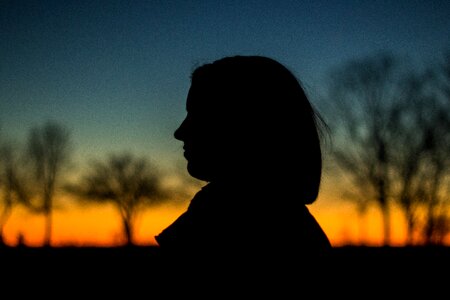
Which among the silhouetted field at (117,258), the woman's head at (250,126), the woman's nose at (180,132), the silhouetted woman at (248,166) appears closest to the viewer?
the silhouetted woman at (248,166)

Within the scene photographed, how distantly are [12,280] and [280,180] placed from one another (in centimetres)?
892

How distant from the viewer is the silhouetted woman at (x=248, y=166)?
4.79 ft

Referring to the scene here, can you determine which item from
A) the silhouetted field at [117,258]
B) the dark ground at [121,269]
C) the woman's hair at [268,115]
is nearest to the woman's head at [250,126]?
the woman's hair at [268,115]

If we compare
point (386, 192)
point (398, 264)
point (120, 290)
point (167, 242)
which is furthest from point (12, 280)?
point (386, 192)

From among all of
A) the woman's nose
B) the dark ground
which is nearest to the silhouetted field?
the dark ground

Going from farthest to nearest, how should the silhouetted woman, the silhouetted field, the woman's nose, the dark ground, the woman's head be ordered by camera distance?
1. the silhouetted field
2. the dark ground
3. the woman's nose
4. the woman's head
5. the silhouetted woman

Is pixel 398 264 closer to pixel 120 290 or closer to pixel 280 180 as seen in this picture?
pixel 120 290

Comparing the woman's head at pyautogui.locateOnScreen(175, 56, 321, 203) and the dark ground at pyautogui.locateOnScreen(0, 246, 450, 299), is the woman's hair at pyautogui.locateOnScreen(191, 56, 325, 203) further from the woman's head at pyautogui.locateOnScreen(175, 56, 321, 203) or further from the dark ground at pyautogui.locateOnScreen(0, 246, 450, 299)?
the dark ground at pyautogui.locateOnScreen(0, 246, 450, 299)

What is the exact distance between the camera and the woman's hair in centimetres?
164

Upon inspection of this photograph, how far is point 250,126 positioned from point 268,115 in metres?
0.10

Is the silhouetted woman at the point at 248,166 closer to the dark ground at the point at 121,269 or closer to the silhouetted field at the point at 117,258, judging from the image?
the dark ground at the point at 121,269

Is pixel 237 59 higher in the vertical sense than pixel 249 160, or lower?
higher

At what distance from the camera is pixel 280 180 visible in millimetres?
1644

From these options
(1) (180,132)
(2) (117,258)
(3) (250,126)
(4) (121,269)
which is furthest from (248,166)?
(2) (117,258)
